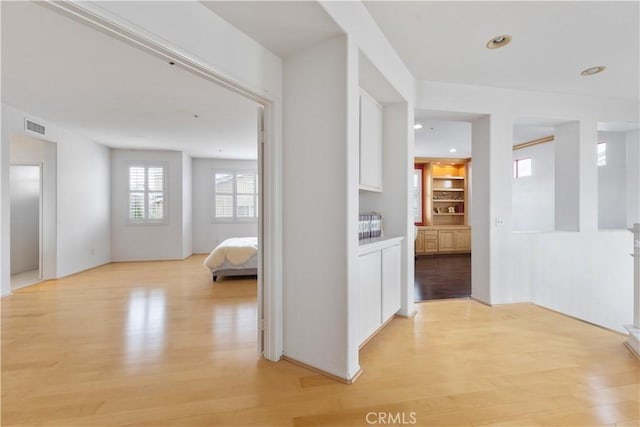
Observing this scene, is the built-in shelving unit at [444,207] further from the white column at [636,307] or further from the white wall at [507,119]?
the white column at [636,307]

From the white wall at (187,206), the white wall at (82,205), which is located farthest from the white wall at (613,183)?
the white wall at (82,205)

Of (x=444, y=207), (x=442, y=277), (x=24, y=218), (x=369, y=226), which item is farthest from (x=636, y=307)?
(x=24, y=218)

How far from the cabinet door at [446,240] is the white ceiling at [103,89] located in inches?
220

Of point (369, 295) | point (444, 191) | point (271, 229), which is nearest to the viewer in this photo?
point (271, 229)

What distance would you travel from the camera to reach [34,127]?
4305 mm

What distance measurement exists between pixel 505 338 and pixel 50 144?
7131 mm

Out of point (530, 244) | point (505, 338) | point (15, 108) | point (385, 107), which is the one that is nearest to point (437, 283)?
point (530, 244)

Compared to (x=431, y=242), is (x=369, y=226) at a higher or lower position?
higher

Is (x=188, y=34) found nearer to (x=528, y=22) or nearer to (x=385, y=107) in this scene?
(x=385, y=107)

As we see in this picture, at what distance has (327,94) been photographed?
1.97 metres

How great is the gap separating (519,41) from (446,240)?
593 centimetres

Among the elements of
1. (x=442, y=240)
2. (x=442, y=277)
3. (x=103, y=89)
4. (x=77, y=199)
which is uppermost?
(x=103, y=89)

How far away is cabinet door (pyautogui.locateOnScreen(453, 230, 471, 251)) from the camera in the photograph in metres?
7.77

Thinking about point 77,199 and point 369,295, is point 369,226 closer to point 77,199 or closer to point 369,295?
point 369,295
